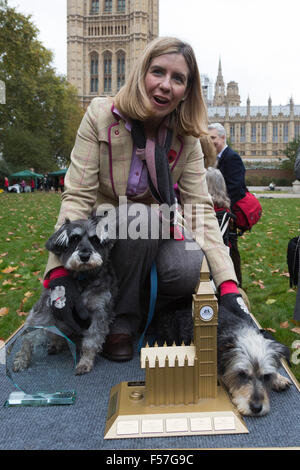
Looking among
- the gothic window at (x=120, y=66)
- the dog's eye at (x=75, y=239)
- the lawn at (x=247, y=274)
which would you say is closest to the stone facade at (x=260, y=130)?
the gothic window at (x=120, y=66)

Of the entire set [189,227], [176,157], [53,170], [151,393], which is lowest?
[151,393]

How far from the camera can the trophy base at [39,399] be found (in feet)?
6.22

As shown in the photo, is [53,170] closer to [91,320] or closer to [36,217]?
[36,217]

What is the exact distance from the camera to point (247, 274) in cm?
533

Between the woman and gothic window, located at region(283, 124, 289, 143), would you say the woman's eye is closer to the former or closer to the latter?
the woman

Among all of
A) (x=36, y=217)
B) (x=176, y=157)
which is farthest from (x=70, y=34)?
(x=176, y=157)

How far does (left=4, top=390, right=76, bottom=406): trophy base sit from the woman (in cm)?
52

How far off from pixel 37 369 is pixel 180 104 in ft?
5.31

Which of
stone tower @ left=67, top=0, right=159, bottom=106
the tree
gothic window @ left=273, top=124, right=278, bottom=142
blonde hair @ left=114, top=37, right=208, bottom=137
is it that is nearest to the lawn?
blonde hair @ left=114, top=37, right=208, bottom=137

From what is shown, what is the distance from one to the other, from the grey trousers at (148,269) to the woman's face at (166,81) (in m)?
0.58

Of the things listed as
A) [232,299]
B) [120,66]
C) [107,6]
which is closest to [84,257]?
[232,299]

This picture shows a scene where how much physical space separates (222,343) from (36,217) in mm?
9676
